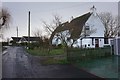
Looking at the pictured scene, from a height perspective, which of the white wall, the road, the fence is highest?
the white wall

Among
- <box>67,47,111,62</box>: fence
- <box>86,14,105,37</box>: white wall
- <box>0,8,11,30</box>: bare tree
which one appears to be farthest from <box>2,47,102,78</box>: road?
<box>86,14,105,37</box>: white wall

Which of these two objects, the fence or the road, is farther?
the fence

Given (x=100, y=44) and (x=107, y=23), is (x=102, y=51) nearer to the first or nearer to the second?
(x=100, y=44)

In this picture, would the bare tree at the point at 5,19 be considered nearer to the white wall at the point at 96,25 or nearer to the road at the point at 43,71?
the white wall at the point at 96,25

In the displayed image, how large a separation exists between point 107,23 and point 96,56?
3448 cm

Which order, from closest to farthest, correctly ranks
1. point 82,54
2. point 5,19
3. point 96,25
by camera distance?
point 82,54, point 5,19, point 96,25

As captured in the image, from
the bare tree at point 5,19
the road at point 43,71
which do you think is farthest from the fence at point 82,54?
the bare tree at point 5,19

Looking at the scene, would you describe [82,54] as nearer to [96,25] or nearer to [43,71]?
[43,71]

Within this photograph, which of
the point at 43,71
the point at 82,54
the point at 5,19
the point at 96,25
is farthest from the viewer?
the point at 96,25

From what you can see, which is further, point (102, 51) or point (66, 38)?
point (66, 38)

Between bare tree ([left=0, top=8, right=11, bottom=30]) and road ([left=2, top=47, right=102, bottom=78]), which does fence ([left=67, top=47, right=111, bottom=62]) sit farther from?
bare tree ([left=0, top=8, right=11, bottom=30])

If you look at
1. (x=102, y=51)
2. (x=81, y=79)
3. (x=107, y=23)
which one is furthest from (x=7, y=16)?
(x=81, y=79)

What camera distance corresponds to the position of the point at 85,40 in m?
47.8

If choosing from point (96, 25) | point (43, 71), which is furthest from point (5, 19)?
point (43, 71)
